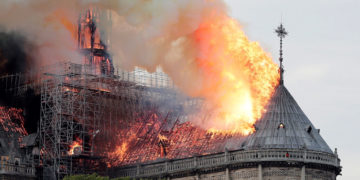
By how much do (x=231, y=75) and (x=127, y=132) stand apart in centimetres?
1669

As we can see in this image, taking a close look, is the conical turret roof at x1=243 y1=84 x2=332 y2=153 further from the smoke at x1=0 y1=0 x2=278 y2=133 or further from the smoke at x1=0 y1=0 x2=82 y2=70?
the smoke at x1=0 y1=0 x2=82 y2=70

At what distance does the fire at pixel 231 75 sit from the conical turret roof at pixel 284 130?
1.37 metres

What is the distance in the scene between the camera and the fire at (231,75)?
110 meters

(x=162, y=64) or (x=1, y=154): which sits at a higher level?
(x=162, y=64)

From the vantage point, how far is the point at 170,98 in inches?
4830

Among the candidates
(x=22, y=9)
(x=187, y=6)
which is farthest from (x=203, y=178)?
(x=22, y=9)

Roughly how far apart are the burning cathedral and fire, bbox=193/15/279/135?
0.56 metres

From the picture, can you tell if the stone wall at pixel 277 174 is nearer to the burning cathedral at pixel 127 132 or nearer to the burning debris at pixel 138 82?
the burning cathedral at pixel 127 132

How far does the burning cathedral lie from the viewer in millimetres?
104375

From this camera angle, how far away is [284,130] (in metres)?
106

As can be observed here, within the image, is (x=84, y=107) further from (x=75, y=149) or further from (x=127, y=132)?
(x=127, y=132)

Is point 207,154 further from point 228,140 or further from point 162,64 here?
point 162,64

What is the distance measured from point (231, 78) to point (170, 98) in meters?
13.1

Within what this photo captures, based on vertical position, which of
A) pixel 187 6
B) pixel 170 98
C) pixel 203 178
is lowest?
pixel 203 178
